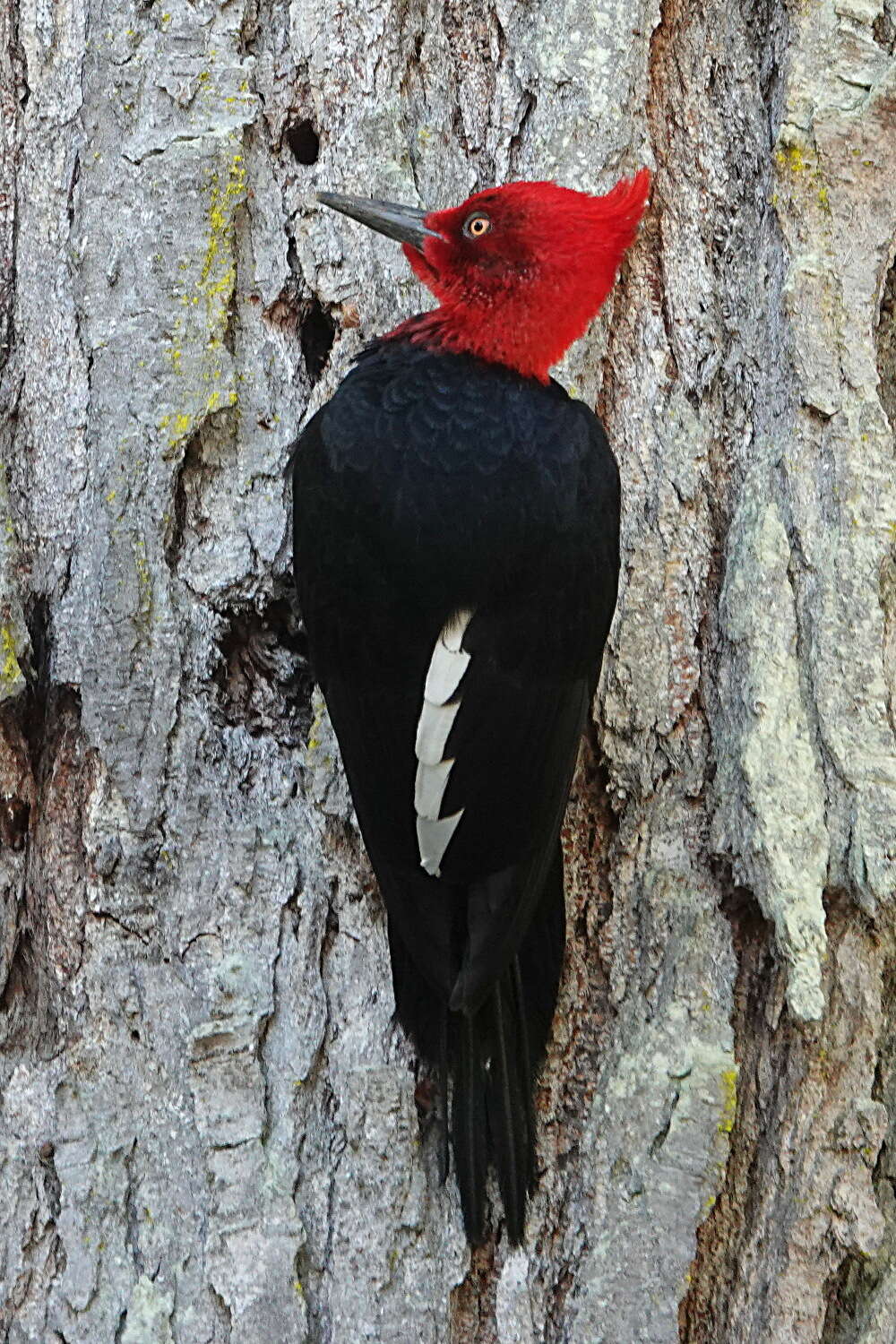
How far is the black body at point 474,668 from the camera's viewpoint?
6.25ft

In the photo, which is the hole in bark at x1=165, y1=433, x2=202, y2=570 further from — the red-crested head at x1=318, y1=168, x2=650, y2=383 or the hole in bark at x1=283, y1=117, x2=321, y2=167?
the hole in bark at x1=283, y1=117, x2=321, y2=167

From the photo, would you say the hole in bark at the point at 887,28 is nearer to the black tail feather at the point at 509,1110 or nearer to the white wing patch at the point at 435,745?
the white wing patch at the point at 435,745

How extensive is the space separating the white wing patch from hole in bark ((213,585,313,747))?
0.26m

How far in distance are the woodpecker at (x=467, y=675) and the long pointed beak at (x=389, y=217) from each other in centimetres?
1

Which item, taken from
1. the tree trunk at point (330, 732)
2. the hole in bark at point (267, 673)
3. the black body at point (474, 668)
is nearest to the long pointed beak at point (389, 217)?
the tree trunk at point (330, 732)

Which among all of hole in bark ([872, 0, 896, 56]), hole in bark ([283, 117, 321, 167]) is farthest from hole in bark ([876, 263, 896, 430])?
hole in bark ([283, 117, 321, 167])

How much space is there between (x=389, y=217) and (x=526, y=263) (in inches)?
8.4

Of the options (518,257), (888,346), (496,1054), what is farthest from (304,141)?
(496,1054)

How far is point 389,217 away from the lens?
205cm

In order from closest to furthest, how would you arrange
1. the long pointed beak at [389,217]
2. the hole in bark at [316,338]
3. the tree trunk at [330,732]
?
the tree trunk at [330,732] → the long pointed beak at [389,217] → the hole in bark at [316,338]

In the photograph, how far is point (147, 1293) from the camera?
1827 millimetres

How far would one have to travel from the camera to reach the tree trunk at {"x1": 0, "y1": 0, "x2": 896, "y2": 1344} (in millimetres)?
1846

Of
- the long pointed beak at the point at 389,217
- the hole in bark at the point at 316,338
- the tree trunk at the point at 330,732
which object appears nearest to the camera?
the tree trunk at the point at 330,732

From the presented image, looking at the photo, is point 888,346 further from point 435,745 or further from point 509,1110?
point 509,1110
